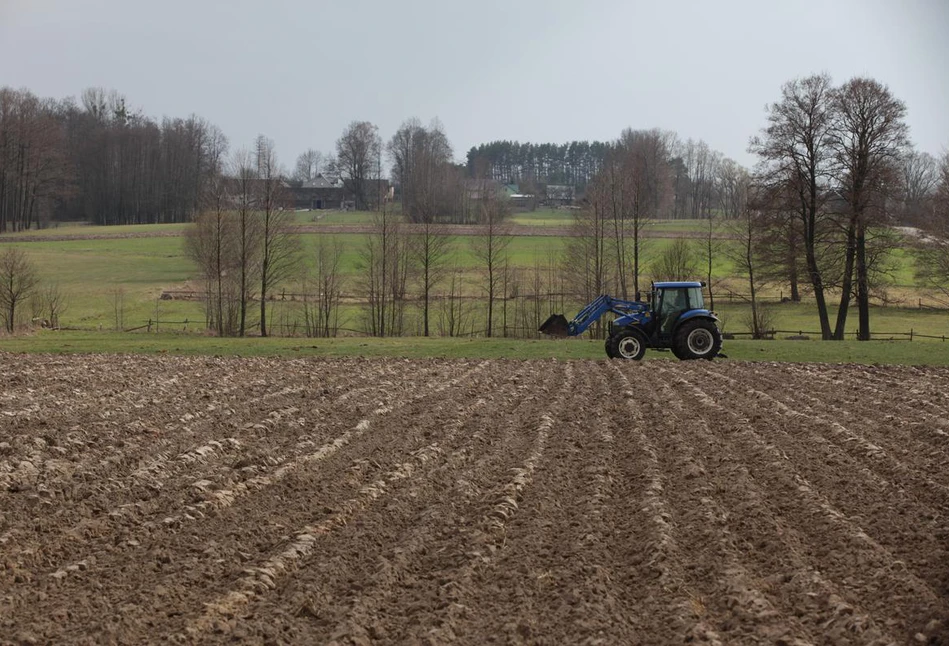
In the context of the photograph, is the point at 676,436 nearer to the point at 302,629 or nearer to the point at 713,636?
the point at 713,636

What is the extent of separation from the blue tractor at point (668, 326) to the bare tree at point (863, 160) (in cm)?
1571

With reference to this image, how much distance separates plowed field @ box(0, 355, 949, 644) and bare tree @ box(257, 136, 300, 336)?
28.5 metres

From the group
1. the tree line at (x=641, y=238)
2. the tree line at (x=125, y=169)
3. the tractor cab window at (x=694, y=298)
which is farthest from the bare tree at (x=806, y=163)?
the tree line at (x=125, y=169)

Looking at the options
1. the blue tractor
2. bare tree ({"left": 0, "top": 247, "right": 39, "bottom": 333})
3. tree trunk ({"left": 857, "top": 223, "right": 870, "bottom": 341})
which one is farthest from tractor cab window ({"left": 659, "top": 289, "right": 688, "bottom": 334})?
bare tree ({"left": 0, "top": 247, "right": 39, "bottom": 333})

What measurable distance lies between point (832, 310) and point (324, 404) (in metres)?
40.5

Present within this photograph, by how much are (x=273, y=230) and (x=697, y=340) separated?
27039 mm

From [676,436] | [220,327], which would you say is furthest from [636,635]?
[220,327]

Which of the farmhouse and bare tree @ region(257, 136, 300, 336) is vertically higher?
the farmhouse

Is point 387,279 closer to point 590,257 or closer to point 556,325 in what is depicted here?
point 590,257

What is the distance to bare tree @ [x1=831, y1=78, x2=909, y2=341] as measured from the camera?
36.3 meters

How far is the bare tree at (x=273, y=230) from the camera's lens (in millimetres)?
44750

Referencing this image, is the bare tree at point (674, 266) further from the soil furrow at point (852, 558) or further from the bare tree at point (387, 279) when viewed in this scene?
the soil furrow at point (852, 558)

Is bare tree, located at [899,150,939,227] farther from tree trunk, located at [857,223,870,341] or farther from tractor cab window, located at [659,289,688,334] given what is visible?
tractor cab window, located at [659,289,688,334]

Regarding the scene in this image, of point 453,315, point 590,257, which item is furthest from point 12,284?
point 590,257
